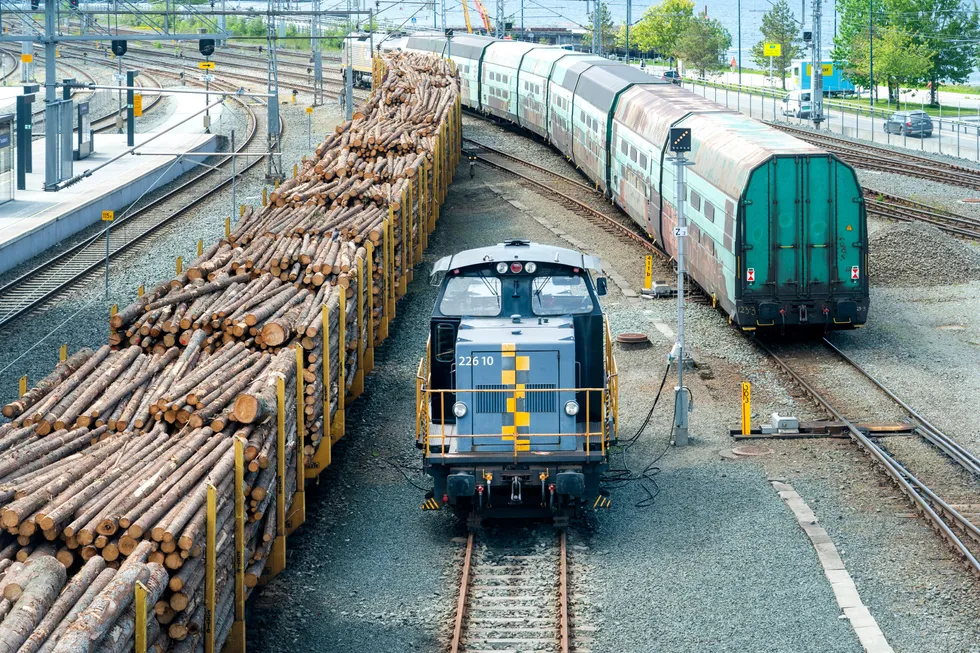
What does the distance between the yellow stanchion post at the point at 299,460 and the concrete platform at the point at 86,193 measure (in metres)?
17.2

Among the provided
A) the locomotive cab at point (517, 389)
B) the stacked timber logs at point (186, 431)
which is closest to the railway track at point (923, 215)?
the stacked timber logs at point (186, 431)

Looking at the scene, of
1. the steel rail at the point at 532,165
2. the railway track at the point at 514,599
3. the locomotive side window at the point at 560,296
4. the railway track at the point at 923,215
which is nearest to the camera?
the railway track at the point at 514,599

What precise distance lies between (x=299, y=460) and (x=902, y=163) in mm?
34572

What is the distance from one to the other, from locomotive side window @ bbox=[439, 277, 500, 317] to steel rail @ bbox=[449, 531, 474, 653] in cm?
268

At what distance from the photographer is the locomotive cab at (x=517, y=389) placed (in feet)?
47.5

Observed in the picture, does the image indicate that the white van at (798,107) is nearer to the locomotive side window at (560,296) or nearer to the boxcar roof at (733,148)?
the boxcar roof at (733,148)

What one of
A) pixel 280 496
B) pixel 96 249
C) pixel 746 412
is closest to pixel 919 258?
pixel 746 412

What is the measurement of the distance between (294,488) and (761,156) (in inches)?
450

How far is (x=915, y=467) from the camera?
17.1 metres

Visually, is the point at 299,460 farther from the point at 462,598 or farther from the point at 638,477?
the point at 638,477

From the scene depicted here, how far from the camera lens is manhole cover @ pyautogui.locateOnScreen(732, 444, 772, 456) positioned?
58.4 ft

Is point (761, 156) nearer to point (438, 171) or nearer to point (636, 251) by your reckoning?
point (636, 251)

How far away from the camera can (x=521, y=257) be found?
50.0ft

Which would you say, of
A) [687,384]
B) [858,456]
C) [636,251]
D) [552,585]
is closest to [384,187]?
[636,251]
